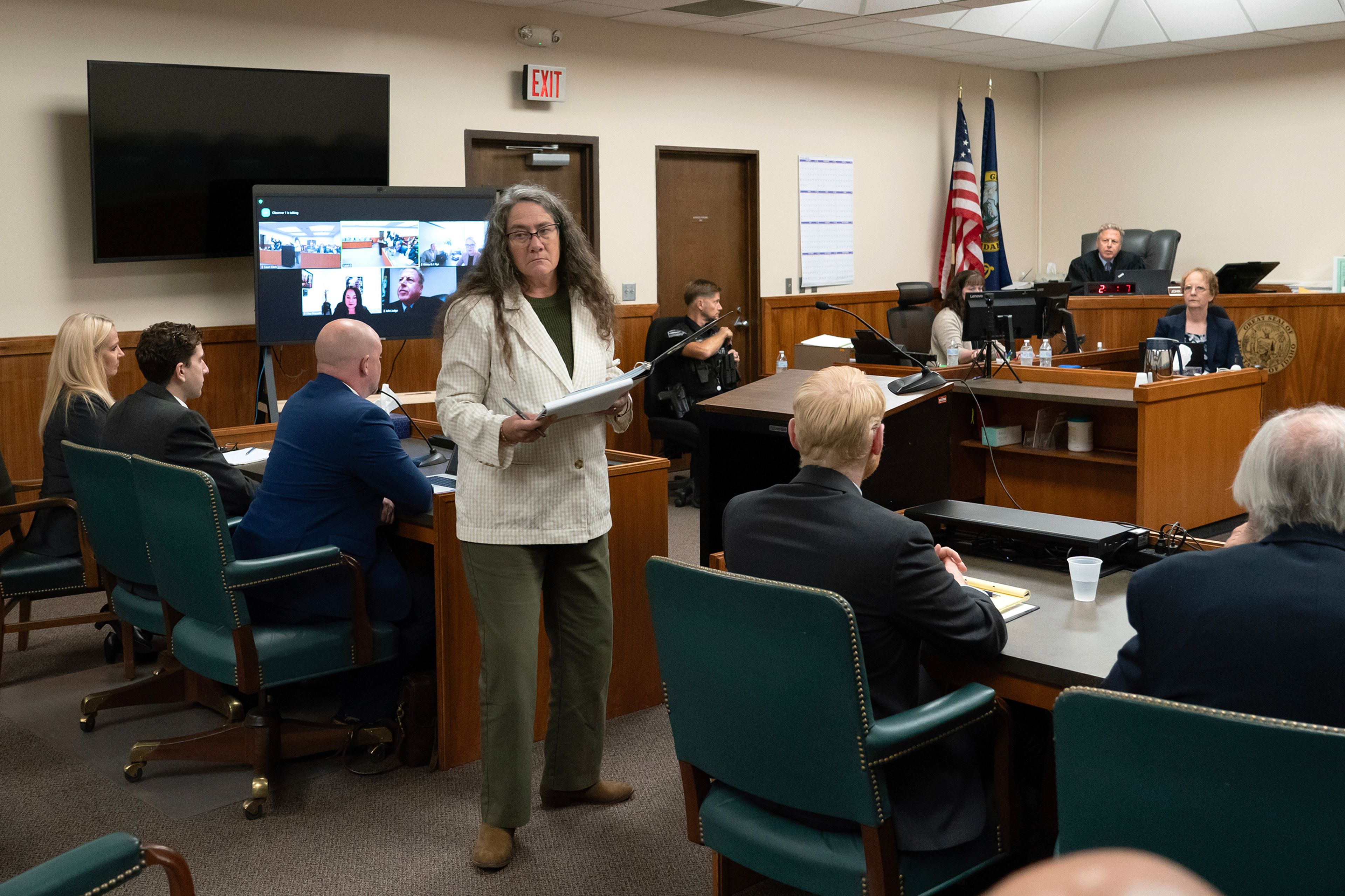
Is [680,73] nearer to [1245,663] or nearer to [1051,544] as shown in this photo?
[1051,544]

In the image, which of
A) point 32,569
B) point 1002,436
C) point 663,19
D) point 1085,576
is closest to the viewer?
point 1085,576

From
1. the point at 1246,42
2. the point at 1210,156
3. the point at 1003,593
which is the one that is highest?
the point at 1246,42

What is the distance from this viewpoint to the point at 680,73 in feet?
24.9

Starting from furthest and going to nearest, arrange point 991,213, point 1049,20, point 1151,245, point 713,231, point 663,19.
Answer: point 991,213 → point 1151,245 → point 1049,20 → point 713,231 → point 663,19

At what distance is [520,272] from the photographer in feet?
8.92

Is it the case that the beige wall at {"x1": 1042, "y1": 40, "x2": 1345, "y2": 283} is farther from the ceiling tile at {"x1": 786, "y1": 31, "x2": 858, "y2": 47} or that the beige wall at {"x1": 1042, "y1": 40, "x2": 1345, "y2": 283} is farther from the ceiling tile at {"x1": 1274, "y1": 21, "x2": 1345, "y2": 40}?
the ceiling tile at {"x1": 786, "y1": 31, "x2": 858, "y2": 47}

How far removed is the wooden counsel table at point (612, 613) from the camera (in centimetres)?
317

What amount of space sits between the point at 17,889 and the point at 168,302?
473 cm

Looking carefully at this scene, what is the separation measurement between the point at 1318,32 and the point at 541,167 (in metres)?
5.58

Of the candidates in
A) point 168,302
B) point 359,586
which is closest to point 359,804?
point 359,586

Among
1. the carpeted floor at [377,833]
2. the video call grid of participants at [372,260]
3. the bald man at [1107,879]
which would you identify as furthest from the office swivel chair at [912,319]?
the bald man at [1107,879]

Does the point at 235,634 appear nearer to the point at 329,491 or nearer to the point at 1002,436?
the point at 329,491

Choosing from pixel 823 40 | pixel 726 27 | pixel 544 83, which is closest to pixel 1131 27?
pixel 823 40

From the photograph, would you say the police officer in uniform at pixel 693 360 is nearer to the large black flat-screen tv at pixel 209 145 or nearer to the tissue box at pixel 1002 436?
the tissue box at pixel 1002 436
